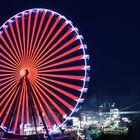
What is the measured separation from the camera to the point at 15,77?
24891mm

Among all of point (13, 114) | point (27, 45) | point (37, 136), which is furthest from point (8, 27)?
point (37, 136)

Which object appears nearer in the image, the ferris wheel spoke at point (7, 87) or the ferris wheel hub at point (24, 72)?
the ferris wheel hub at point (24, 72)

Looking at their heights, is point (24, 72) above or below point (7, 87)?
above

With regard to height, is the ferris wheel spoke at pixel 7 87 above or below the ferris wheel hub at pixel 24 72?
below

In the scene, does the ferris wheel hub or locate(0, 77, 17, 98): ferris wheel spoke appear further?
locate(0, 77, 17, 98): ferris wheel spoke

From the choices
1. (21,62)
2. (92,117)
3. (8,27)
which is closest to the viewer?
(21,62)

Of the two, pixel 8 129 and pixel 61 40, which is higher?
pixel 61 40

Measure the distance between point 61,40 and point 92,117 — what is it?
93.8 m

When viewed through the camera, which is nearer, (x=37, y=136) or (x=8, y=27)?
(x=37, y=136)

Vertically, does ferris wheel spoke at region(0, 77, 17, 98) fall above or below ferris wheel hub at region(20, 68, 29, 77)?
below

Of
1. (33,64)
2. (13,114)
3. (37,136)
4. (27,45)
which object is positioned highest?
(27,45)

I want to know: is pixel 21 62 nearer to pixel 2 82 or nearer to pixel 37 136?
pixel 2 82

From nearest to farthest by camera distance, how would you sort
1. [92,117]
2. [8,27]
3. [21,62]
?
[21,62]
[8,27]
[92,117]

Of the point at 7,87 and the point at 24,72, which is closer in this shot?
the point at 24,72
